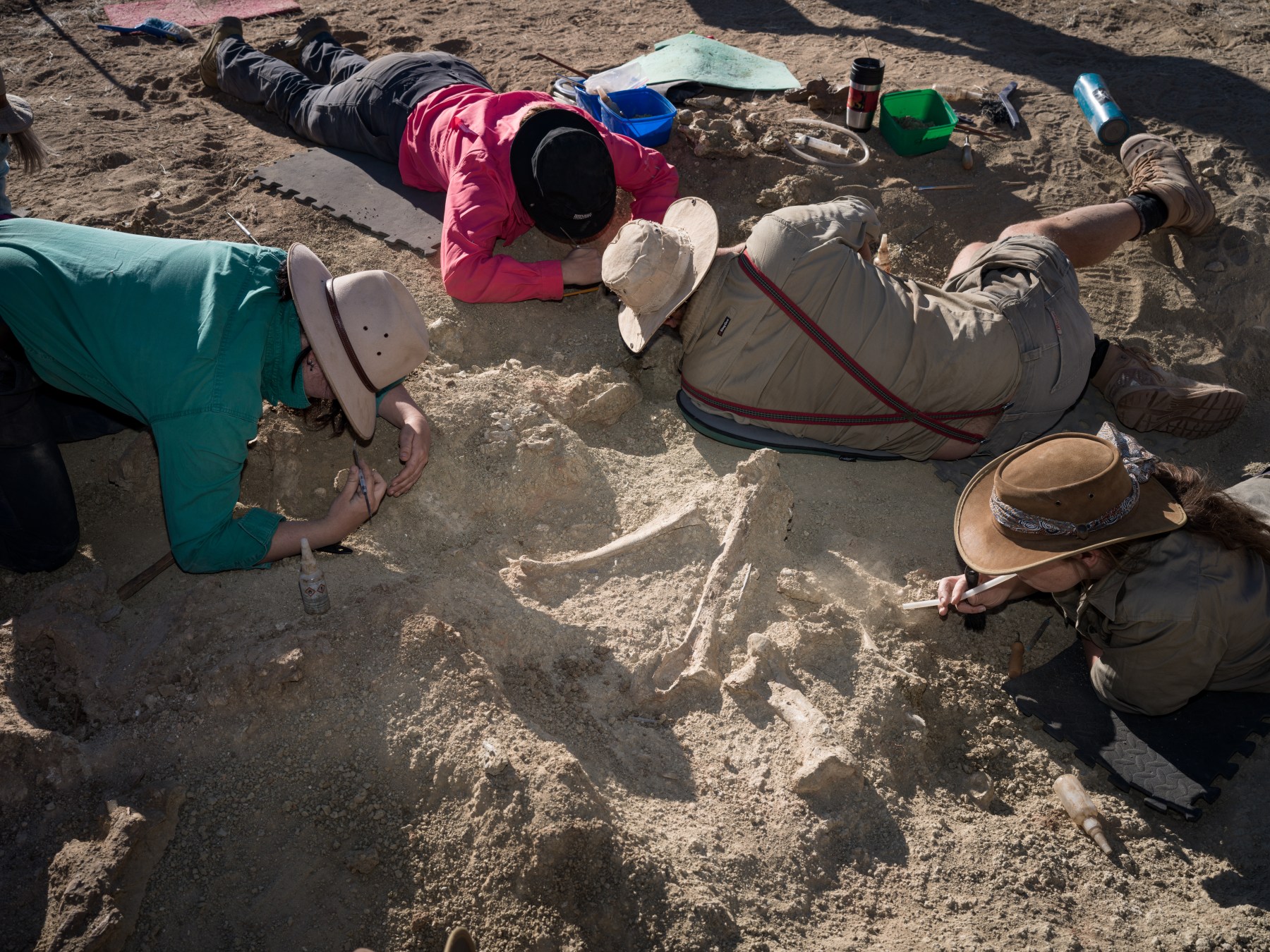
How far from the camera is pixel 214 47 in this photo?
5.79 metres

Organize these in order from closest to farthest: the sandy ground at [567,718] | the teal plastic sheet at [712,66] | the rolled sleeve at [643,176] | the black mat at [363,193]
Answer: the sandy ground at [567,718]
the rolled sleeve at [643,176]
the black mat at [363,193]
the teal plastic sheet at [712,66]

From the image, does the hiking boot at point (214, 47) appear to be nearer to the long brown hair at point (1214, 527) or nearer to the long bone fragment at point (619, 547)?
the long bone fragment at point (619, 547)

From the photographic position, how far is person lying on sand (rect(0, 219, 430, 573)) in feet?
8.32

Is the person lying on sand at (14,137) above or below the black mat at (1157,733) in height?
above

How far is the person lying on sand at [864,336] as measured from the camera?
327 cm

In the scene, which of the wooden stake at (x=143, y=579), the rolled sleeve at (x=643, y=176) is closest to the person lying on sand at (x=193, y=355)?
the wooden stake at (x=143, y=579)

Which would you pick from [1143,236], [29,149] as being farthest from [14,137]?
[1143,236]

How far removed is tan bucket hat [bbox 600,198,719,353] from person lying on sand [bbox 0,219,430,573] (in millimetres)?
809

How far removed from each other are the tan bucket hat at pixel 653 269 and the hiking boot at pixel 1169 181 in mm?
2647

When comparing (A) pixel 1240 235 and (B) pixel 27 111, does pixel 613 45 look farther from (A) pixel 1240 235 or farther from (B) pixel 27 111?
(A) pixel 1240 235

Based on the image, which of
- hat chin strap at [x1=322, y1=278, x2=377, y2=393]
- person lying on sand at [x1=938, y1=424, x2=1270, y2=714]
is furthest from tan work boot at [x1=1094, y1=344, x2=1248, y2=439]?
hat chin strap at [x1=322, y1=278, x2=377, y2=393]

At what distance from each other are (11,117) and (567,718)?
12.5 ft

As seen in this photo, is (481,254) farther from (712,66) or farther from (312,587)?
(712,66)

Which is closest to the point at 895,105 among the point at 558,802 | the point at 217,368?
the point at 217,368
